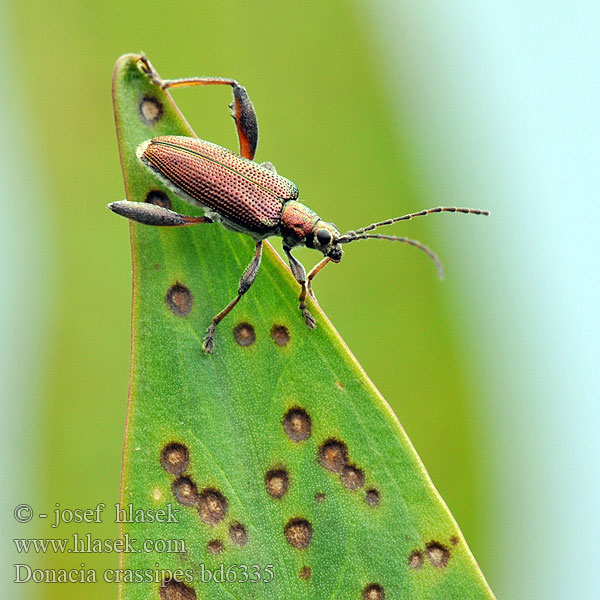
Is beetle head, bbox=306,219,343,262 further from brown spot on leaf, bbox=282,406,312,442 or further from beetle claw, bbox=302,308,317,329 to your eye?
brown spot on leaf, bbox=282,406,312,442

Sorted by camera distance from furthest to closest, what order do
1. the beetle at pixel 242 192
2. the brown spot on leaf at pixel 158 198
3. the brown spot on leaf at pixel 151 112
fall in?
the beetle at pixel 242 192 < the brown spot on leaf at pixel 158 198 < the brown spot on leaf at pixel 151 112

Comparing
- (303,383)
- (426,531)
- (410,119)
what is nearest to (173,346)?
(303,383)

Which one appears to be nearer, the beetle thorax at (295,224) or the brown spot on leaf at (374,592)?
the brown spot on leaf at (374,592)

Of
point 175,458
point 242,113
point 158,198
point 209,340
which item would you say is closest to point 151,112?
point 158,198

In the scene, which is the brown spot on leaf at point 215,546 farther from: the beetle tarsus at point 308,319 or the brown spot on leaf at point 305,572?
the beetle tarsus at point 308,319

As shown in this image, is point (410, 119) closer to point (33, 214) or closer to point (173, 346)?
point (33, 214)

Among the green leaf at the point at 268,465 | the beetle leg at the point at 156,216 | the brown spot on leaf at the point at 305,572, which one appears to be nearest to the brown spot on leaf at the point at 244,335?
the green leaf at the point at 268,465
